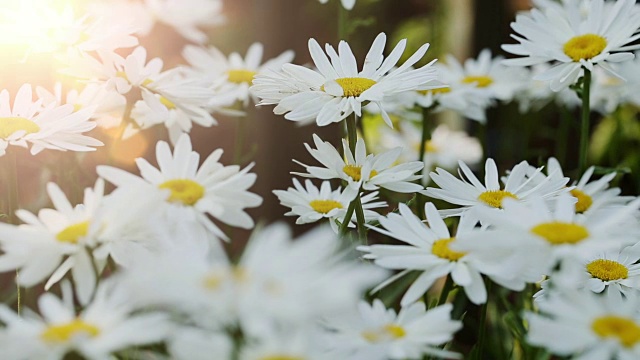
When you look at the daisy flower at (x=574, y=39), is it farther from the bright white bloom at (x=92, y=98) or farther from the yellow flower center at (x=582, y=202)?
the bright white bloom at (x=92, y=98)

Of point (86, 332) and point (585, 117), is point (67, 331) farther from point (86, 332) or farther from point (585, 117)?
point (585, 117)

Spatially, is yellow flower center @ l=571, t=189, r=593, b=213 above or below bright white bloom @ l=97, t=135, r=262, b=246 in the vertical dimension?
below

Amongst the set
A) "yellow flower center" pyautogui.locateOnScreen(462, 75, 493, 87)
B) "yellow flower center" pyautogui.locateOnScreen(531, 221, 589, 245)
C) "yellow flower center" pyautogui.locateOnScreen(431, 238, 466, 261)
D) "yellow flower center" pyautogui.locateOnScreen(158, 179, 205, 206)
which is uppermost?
"yellow flower center" pyautogui.locateOnScreen(531, 221, 589, 245)

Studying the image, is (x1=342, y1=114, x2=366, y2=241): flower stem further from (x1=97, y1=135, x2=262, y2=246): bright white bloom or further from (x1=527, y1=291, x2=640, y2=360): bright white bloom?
(x1=527, y1=291, x2=640, y2=360): bright white bloom

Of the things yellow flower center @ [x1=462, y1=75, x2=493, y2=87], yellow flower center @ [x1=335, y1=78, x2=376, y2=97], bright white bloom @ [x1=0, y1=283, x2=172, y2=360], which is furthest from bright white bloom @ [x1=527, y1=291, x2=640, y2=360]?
yellow flower center @ [x1=462, y1=75, x2=493, y2=87]

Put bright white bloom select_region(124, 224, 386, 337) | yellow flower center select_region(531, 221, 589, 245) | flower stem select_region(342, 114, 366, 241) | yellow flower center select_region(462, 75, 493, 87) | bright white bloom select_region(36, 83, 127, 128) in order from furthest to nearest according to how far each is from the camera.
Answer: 1. yellow flower center select_region(462, 75, 493, 87)
2. bright white bloom select_region(36, 83, 127, 128)
3. flower stem select_region(342, 114, 366, 241)
4. yellow flower center select_region(531, 221, 589, 245)
5. bright white bloom select_region(124, 224, 386, 337)

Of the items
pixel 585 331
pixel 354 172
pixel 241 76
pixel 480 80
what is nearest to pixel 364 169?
pixel 354 172
